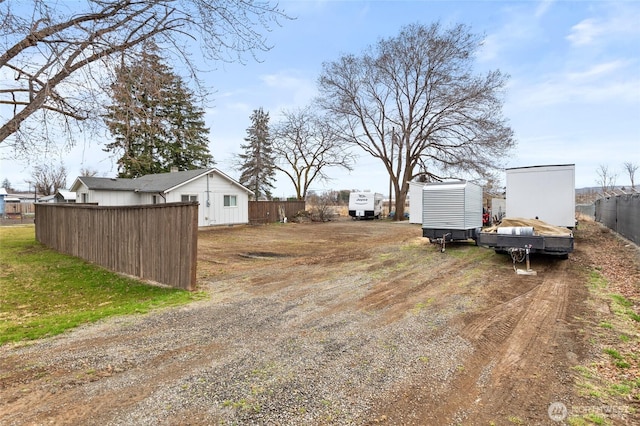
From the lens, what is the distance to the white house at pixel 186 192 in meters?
21.1

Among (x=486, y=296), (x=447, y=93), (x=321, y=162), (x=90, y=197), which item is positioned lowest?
(x=486, y=296)

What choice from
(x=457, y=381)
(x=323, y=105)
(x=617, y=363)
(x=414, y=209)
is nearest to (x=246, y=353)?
(x=457, y=381)

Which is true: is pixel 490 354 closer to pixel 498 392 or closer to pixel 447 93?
pixel 498 392

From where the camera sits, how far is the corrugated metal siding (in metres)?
11.5

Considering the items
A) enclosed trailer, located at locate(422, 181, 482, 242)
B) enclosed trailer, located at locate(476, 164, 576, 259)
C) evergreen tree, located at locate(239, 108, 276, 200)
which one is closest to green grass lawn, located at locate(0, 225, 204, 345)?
enclosed trailer, located at locate(476, 164, 576, 259)

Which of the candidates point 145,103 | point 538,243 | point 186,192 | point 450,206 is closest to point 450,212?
point 450,206

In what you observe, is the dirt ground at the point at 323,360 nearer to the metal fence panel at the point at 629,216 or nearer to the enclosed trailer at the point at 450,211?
the enclosed trailer at the point at 450,211

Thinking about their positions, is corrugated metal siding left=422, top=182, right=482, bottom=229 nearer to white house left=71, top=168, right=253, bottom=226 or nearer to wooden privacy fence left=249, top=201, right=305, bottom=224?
white house left=71, top=168, right=253, bottom=226

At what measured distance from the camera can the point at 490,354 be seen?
3801 millimetres

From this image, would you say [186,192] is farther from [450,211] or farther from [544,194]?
[544,194]

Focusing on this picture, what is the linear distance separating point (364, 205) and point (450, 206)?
64.9 feet

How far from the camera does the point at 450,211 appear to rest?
462 inches

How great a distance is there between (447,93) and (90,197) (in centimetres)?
2688

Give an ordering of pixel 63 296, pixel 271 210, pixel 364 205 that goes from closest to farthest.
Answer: pixel 63 296
pixel 271 210
pixel 364 205
